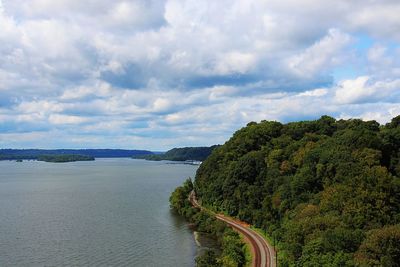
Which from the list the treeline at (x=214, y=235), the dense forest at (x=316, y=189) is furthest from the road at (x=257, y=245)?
the dense forest at (x=316, y=189)

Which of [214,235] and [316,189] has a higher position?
[316,189]

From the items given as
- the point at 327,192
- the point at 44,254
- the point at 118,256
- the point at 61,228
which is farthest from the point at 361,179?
the point at 61,228

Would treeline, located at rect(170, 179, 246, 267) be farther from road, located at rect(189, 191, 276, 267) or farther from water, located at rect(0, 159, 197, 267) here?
water, located at rect(0, 159, 197, 267)

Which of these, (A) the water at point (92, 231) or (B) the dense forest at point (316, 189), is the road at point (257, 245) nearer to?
(B) the dense forest at point (316, 189)

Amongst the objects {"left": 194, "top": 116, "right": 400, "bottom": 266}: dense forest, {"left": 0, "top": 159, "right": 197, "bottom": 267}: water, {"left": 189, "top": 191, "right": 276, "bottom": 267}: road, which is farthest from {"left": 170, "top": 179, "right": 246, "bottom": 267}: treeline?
{"left": 194, "top": 116, "right": 400, "bottom": 266}: dense forest

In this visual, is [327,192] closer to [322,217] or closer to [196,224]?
[322,217]

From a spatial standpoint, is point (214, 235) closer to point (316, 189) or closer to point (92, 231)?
point (316, 189)

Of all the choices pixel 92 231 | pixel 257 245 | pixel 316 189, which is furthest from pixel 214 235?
pixel 92 231
